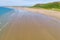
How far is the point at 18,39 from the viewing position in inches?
265

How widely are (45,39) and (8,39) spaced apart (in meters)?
1.64

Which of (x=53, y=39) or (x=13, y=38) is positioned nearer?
(x=53, y=39)

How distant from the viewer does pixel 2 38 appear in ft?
23.0

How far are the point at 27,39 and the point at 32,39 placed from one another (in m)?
0.22

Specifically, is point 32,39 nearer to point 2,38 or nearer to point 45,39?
point 45,39

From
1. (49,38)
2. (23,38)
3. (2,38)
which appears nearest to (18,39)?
(23,38)

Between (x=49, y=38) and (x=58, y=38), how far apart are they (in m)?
0.39

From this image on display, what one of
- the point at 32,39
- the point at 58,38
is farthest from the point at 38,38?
the point at 58,38

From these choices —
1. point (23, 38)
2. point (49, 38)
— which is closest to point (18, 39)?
point (23, 38)

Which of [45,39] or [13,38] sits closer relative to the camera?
[45,39]

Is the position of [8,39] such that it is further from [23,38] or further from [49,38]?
A: [49,38]

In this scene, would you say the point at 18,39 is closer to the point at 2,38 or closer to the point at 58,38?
the point at 2,38

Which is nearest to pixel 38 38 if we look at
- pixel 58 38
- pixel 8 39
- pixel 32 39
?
pixel 32 39

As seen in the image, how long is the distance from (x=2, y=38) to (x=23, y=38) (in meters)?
0.98
